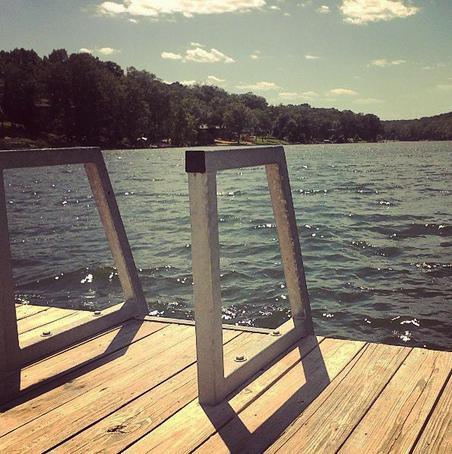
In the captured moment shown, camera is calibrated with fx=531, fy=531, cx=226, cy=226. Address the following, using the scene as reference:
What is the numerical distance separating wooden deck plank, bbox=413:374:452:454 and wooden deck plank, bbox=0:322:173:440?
1.89 meters

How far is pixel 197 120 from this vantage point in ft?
486

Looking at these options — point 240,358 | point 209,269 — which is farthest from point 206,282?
point 240,358

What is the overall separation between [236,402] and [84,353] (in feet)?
4.45

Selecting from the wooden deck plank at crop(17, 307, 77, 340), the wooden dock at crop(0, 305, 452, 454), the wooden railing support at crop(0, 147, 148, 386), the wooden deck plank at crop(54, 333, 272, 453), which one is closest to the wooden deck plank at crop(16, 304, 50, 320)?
the wooden deck plank at crop(17, 307, 77, 340)

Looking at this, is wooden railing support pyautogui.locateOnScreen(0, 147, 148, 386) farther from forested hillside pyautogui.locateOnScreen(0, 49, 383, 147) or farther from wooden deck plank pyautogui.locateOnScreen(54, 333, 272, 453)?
forested hillside pyautogui.locateOnScreen(0, 49, 383, 147)

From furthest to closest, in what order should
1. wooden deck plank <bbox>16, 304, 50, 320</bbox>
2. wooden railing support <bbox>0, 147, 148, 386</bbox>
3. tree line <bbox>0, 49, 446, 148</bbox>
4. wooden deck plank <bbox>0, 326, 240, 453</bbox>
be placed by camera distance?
tree line <bbox>0, 49, 446, 148</bbox>
wooden deck plank <bbox>16, 304, 50, 320</bbox>
wooden railing support <bbox>0, 147, 148, 386</bbox>
wooden deck plank <bbox>0, 326, 240, 453</bbox>

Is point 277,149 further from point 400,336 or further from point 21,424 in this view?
point 400,336

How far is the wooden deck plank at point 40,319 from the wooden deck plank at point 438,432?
3.02 meters

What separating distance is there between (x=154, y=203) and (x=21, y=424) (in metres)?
24.2

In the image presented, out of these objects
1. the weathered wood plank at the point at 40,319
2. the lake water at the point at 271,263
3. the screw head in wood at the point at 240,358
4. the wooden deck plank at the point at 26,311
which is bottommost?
the lake water at the point at 271,263

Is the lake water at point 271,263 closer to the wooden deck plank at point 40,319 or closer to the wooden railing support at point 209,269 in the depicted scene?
the wooden deck plank at point 40,319

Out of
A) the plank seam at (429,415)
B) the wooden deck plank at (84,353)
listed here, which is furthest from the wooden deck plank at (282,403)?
the wooden deck plank at (84,353)

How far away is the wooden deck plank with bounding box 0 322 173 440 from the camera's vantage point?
2.96 metres

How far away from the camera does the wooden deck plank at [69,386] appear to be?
296 cm
